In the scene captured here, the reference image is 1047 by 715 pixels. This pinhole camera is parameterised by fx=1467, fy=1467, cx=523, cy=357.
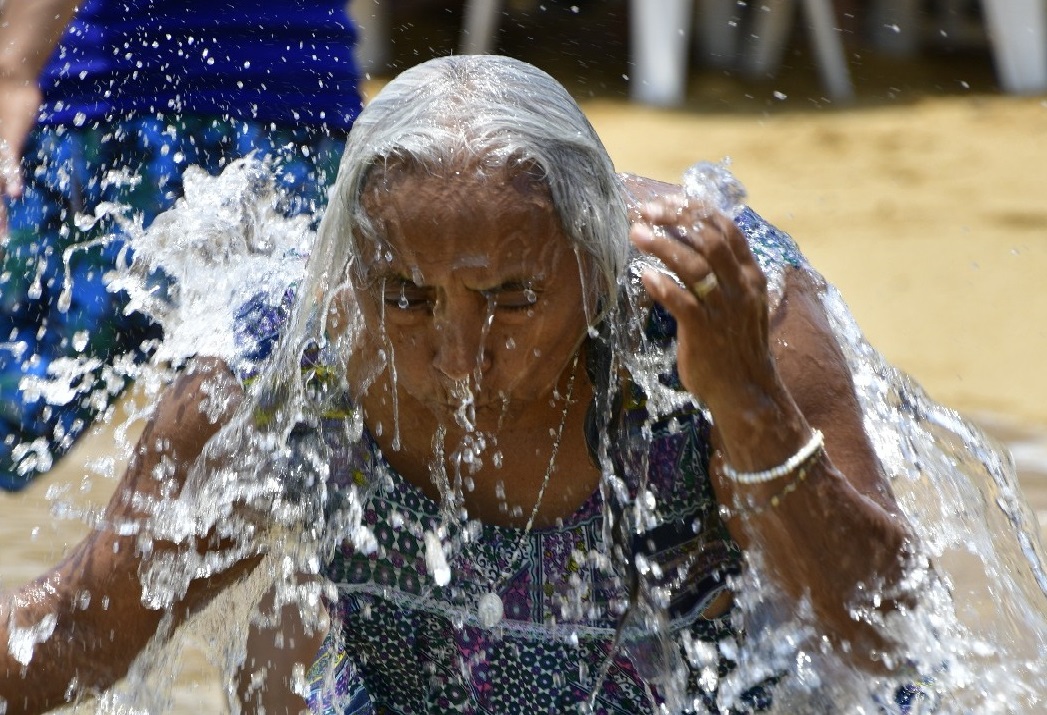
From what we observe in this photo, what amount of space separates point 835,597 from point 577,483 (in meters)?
0.47

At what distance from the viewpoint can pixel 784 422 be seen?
2.03 metres

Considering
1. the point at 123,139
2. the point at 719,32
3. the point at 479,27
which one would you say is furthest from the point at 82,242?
the point at 719,32

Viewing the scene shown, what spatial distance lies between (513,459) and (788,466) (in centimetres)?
53

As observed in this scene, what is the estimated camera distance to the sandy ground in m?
4.87

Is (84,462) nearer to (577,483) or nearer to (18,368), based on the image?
(18,368)

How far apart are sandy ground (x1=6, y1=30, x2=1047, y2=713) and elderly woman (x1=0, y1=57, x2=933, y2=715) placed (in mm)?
1335

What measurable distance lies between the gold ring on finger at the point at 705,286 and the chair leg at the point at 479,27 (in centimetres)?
739

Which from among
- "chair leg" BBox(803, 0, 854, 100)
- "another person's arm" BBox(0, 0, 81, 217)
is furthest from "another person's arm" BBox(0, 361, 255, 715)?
"chair leg" BBox(803, 0, 854, 100)

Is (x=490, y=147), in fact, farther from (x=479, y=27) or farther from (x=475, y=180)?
(x=479, y=27)

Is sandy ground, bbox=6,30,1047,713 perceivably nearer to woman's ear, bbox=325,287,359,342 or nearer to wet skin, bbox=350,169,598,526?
woman's ear, bbox=325,287,359,342

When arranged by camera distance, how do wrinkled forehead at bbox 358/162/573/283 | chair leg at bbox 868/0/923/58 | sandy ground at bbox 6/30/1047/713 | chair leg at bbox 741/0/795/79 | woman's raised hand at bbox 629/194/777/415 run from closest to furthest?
1. woman's raised hand at bbox 629/194/777/415
2. wrinkled forehead at bbox 358/162/573/283
3. sandy ground at bbox 6/30/1047/713
4. chair leg at bbox 741/0/795/79
5. chair leg at bbox 868/0/923/58

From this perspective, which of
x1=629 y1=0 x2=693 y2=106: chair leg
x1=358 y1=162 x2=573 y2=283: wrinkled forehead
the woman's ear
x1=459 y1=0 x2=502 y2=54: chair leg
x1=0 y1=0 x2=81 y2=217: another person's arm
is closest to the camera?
x1=358 y1=162 x2=573 y2=283: wrinkled forehead

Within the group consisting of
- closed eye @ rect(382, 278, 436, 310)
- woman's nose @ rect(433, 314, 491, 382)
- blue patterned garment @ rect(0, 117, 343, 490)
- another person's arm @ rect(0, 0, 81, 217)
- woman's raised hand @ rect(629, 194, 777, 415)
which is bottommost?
blue patterned garment @ rect(0, 117, 343, 490)

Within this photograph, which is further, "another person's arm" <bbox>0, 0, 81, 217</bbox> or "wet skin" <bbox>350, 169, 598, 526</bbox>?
"another person's arm" <bbox>0, 0, 81, 217</bbox>
